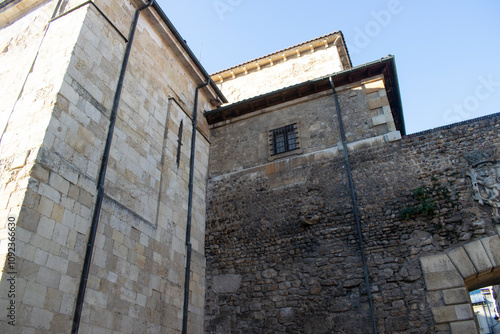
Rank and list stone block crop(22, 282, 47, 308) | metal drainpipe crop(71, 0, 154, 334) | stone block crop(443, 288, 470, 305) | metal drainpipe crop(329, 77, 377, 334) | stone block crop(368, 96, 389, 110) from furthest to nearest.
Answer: stone block crop(368, 96, 389, 110)
metal drainpipe crop(329, 77, 377, 334)
stone block crop(443, 288, 470, 305)
metal drainpipe crop(71, 0, 154, 334)
stone block crop(22, 282, 47, 308)

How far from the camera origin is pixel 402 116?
10594mm

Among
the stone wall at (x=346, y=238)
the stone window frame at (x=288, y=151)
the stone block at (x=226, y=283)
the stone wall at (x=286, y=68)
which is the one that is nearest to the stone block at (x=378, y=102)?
the stone wall at (x=346, y=238)

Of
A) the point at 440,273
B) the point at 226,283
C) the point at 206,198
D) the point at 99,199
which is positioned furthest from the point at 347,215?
the point at 99,199

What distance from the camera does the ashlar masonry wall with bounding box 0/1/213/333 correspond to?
510 cm

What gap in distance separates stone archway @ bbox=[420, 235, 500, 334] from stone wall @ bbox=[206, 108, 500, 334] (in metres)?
0.02

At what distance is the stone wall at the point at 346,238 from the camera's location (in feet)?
22.2

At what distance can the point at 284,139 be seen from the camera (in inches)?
378

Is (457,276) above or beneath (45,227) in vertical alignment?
beneath

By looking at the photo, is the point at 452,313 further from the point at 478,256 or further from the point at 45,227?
the point at 45,227

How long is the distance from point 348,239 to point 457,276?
1.94m

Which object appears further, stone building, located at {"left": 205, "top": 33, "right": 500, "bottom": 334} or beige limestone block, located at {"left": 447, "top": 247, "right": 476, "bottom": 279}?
stone building, located at {"left": 205, "top": 33, "right": 500, "bottom": 334}

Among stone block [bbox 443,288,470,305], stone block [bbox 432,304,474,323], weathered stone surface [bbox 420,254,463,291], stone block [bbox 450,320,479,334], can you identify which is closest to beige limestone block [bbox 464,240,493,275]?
weathered stone surface [bbox 420,254,463,291]

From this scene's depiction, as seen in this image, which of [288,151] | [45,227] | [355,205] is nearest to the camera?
[45,227]

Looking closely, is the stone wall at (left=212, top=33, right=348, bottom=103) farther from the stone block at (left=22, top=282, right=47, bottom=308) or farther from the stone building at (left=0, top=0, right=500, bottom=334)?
the stone block at (left=22, top=282, right=47, bottom=308)
